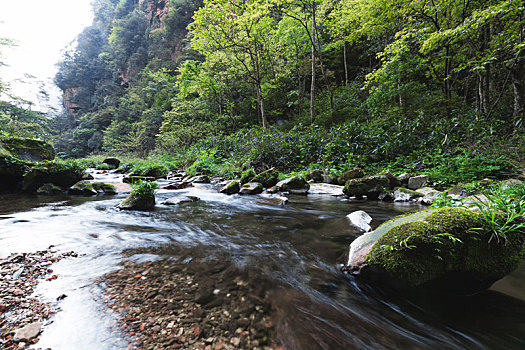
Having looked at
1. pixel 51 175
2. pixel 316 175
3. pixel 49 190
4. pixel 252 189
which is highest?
pixel 51 175

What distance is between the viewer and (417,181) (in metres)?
5.97

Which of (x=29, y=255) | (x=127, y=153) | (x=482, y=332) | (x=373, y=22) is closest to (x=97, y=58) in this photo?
(x=127, y=153)

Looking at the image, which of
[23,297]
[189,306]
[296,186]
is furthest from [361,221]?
[23,297]

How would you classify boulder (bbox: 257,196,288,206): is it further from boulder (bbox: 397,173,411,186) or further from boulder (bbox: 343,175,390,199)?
boulder (bbox: 397,173,411,186)

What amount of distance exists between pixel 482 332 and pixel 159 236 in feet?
12.4

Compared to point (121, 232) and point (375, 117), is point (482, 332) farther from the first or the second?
point (375, 117)

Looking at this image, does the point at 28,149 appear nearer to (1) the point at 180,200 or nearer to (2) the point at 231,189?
(1) the point at 180,200

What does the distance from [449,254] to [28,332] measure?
3129 mm

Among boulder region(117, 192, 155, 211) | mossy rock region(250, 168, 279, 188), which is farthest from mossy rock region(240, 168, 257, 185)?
boulder region(117, 192, 155, 211)

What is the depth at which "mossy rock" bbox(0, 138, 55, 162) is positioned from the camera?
8.16 meters

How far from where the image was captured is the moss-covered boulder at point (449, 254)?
65.1 inches

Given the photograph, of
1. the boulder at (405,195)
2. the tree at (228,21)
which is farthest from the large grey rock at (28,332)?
the tree at (228,21)

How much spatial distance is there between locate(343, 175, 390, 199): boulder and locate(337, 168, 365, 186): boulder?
1125mm

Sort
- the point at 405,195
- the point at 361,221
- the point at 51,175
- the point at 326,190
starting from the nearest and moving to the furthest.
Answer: the point at 361,221 → the point at 405,195 → the point at 326,190 → the point at 51,175
